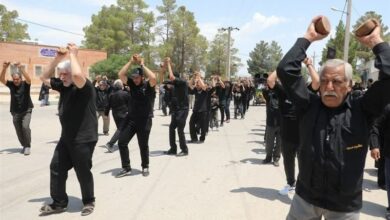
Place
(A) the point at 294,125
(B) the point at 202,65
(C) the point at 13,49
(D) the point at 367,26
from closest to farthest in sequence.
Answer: (D) the point at 367,26 < (A) the point at 294,125 < (C) the point at 13,49 < (B) the point at 202,65

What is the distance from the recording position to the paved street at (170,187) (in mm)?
5176

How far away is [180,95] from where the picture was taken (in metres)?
9.30

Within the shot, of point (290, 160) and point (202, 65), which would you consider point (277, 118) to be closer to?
point (290, 160)

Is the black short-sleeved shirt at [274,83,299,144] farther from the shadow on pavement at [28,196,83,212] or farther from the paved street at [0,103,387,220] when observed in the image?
the shadow on pavement at [28,196,83,212]

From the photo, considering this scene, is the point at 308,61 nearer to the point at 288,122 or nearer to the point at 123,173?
the point at 288,122

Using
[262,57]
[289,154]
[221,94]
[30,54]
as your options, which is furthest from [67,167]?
[262,57]

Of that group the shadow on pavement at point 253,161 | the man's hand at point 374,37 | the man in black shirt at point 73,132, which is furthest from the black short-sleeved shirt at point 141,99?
Result: the man's hand at point 374,37

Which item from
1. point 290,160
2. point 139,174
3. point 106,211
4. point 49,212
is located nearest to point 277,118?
point 290,160

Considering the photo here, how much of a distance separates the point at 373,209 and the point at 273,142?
292 cm

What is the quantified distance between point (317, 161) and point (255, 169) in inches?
208

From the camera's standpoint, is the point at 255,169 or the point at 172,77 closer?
the point at 255,169

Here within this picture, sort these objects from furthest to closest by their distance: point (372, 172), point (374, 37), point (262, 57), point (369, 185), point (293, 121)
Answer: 1. point (262, 57)
2. point (372, 172)
3. point (369, 185)
4. point (293, 121)
5. point (374, 37)

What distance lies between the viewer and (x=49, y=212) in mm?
5004

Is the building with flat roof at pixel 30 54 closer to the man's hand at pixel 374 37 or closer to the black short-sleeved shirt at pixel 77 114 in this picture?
the black short-sleeved shirt at pixel 77 114
